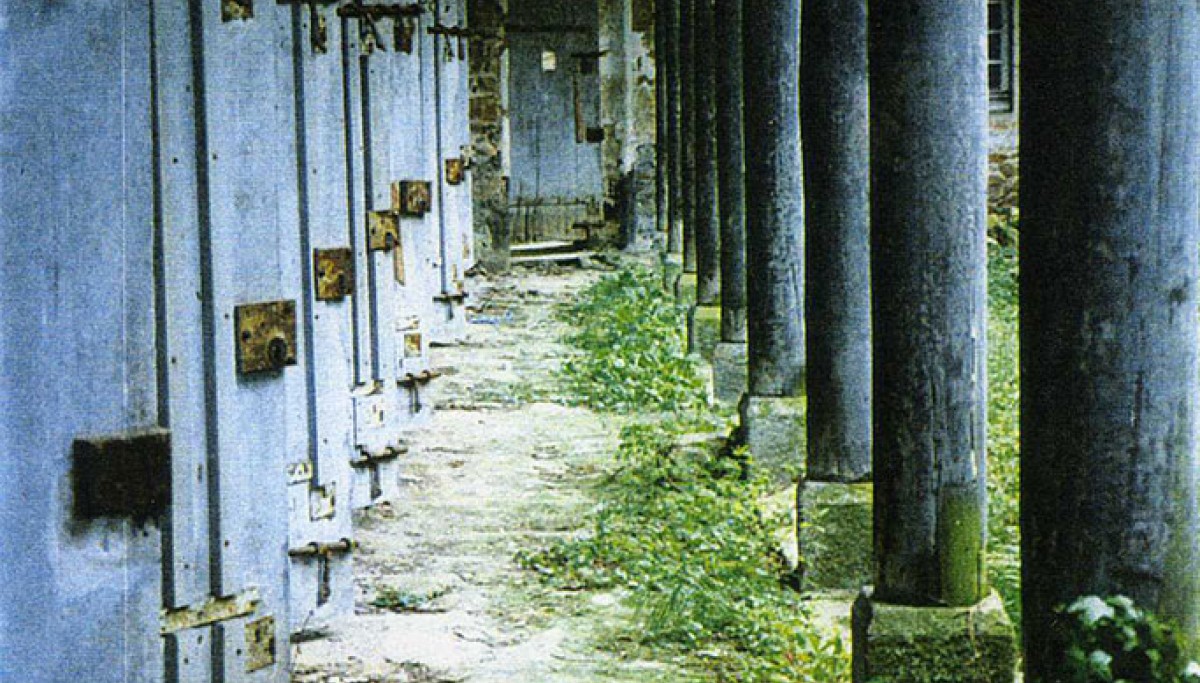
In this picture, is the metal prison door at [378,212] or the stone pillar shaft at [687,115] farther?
the stone pillar shaft at [687,115]

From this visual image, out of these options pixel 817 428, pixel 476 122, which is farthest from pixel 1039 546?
pixel 476 122

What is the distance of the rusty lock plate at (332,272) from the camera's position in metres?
6.49

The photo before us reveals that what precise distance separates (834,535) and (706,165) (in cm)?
772

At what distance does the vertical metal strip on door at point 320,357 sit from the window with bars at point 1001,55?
1402cm

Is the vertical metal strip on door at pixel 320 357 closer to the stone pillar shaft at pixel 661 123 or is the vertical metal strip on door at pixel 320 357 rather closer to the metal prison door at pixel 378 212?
the metal prison door at pixel 378 212

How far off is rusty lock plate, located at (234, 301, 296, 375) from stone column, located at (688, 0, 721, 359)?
834 centimetres

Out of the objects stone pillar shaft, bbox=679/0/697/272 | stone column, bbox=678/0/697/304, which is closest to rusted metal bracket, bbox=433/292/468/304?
stone column, bbox=678/0/697/304

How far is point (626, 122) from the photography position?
2278cm

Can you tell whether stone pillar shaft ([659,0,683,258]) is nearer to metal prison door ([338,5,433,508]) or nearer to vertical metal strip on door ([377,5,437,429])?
vertical metal strip on door ([377,5,437,429])

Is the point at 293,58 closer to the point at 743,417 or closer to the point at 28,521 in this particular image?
the point at 28,521

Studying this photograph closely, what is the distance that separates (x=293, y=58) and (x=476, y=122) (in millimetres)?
15621

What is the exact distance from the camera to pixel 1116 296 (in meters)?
3.41

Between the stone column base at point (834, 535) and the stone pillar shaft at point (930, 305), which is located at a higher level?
the stone pillar shaft at point (930, 305)

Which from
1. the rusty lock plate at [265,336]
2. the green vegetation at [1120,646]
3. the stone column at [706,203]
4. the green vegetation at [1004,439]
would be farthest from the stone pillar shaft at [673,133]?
the green vegetation at [1120,646]
